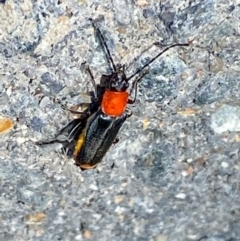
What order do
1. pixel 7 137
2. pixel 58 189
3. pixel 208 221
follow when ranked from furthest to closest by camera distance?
pixel 208 221, pixel 58 189, pixel 7 137

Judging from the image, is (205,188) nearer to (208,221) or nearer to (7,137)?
(208,221)

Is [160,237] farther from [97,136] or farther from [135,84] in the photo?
[135,84]

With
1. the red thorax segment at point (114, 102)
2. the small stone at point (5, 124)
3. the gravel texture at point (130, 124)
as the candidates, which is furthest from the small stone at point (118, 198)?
the small stone at point (5, 124)

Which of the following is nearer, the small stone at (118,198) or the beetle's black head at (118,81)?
the beetle's black head at (118,81)

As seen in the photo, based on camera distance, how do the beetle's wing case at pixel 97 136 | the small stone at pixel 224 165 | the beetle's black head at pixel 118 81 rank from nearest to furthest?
the beetle's black head at pixel 118 81 < the beetle's wing case at pixel 97 136 < the small stone at pixel 224 165

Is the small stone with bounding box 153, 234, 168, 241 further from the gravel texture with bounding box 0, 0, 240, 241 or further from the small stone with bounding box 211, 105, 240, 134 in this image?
the small stone with bounding box 211, 105, 240, 134

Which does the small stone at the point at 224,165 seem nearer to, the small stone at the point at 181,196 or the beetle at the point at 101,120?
the small stone at the point at 181,196

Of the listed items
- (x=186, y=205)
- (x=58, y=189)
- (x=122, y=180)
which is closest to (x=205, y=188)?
(x=186, y=205)

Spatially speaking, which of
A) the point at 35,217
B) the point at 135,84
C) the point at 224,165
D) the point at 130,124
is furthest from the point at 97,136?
the point at 224,165
